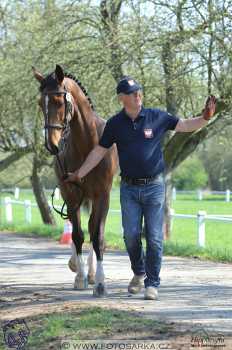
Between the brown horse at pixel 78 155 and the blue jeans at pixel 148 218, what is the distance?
60 cm

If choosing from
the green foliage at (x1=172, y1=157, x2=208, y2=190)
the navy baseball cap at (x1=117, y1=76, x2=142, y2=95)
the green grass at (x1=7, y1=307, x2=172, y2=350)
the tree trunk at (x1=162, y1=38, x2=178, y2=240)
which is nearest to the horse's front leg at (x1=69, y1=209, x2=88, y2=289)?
the navy baseball cap at (x1=117, y1=76, x2=142, y2=95)

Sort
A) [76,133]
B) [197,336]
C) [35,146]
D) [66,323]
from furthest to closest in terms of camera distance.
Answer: [35,146]
[76,133]
[66,323]
[197,336]

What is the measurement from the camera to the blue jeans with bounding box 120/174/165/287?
8750 mm

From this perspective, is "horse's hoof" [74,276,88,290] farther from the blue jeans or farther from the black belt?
the black belt

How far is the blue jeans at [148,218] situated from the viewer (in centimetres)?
875

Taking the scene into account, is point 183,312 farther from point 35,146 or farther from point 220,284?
point 35,146

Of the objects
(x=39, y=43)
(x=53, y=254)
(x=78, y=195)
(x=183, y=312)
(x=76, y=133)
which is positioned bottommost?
(x=53, y=254)

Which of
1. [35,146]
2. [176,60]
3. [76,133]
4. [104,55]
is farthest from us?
[35,146]

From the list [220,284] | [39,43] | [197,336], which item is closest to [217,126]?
[39,43]

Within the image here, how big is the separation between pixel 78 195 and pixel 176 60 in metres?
5.86

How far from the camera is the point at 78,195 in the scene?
9.83m

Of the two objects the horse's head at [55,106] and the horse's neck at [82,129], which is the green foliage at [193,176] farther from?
the horse's head at [55,106]

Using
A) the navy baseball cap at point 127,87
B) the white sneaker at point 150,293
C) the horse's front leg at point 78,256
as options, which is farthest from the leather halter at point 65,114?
the white sneaker at point 150,293

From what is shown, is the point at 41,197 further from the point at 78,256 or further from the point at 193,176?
the point at 193,176
